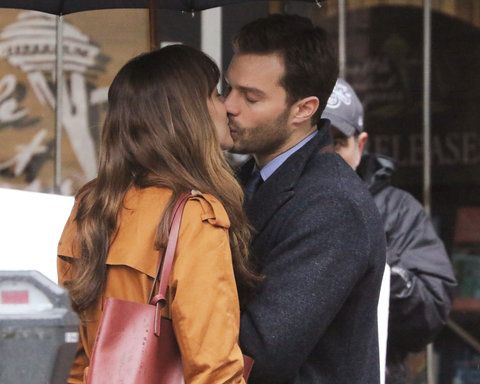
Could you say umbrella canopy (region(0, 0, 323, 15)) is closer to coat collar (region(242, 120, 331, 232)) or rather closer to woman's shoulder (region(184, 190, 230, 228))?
coat collar (region(242, 120, 331, 232))

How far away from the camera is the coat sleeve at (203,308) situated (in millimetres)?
2826

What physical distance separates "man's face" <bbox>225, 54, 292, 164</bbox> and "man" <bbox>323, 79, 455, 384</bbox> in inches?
52.8

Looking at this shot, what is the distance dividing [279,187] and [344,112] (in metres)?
1.58

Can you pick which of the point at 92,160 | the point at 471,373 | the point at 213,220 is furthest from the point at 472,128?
the point at 213,220

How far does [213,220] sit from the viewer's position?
2924 millimetres

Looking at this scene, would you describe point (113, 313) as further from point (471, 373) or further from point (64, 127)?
point (471, 373)

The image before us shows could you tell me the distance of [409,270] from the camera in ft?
15.6

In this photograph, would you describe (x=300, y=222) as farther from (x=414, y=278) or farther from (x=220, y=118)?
(x=414, y=278)

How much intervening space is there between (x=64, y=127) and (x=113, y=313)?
13.2 feet

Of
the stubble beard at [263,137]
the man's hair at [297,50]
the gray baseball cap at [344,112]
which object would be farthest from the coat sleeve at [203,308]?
the gray baseball cap at [344,112]

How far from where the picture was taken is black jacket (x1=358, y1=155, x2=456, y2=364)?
464 cm

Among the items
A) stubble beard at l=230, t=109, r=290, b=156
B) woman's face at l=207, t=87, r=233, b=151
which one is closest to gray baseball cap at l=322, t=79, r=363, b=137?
stubble beard at l=230, t=109, r=290, b=156

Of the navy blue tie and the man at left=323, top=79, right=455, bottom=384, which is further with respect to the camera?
the man at left=323, top=79, right=455, bottom=384

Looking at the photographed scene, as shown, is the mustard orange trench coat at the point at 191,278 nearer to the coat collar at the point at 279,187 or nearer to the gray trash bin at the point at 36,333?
the gray trash bin at the point at 36,333
